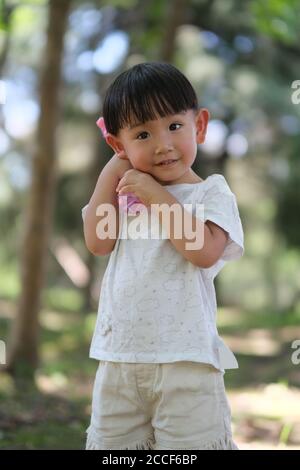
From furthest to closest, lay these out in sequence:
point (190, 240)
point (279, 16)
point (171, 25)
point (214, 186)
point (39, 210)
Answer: point (171, 25), point (39, 210), point (279, 16), point (214, 186), point (190, 240)

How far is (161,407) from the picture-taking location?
6.61ft

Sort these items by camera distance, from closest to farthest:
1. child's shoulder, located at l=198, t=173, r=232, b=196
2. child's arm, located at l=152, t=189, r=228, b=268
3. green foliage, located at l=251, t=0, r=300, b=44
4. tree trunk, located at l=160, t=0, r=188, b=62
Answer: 1. child's arm, located at l=152, t=189, r=228, b=268
2. child's shoulder, located at l=198, t=173, r=232, b=196
3. green foliage, located at l=251, t=0, r=300, b=44
4. tree trunk, located at l=160, t=0, r=188, b=62

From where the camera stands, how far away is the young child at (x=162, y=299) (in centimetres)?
199

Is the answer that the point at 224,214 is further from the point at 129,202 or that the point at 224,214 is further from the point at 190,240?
the point at 129,202

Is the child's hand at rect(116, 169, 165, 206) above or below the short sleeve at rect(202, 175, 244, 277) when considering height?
above

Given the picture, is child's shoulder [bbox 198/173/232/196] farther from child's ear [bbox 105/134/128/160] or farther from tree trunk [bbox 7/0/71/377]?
tree trunk [bbox 7/0/71/377]

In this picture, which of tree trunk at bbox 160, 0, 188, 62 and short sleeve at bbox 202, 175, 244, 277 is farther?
tree trunk at bbox 160, 0, 188, 62

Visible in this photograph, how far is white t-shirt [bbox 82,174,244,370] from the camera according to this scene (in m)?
2.00

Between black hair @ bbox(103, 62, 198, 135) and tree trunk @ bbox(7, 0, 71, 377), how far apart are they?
3789 millimetres

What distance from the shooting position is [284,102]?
13.3 m

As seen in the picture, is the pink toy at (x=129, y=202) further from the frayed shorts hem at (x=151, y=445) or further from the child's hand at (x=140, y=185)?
the frayed shorts hem at (x=151, y=445)

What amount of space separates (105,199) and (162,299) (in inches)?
14.1

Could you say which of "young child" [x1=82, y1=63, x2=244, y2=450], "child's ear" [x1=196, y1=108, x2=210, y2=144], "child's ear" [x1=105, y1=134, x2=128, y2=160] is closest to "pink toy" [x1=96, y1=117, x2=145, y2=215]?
"young child" [x1=82, y1=63, x2=244, y2=450]

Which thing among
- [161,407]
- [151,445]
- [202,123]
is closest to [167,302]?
[161,407]
